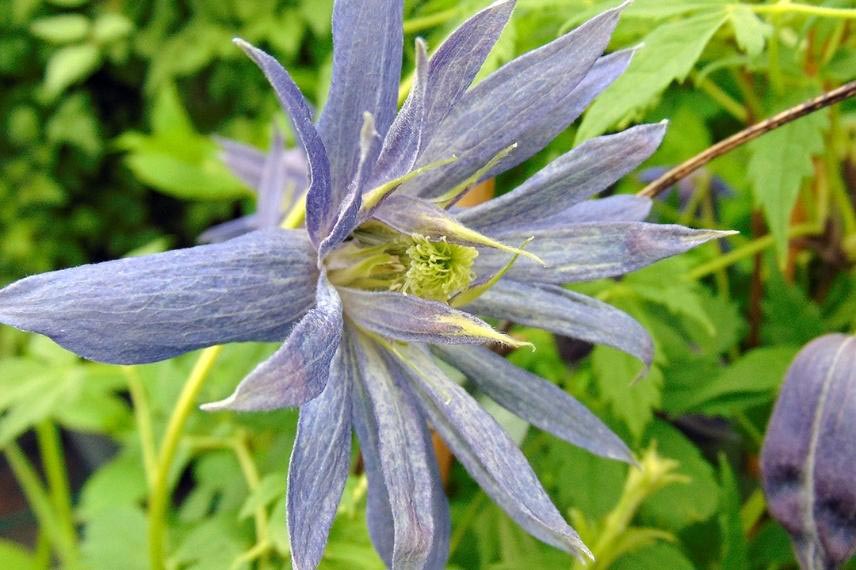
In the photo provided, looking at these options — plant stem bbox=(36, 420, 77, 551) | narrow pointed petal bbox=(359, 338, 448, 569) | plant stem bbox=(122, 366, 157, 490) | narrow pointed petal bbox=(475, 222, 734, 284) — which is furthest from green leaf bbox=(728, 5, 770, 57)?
plant stem bbox=(36, 420, 77, 551)

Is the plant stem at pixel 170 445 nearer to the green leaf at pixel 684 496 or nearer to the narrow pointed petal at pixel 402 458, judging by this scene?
the narrow pointed petal at pixel 402 458

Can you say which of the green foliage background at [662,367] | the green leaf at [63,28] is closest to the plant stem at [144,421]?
the green foliage background at [662,367]

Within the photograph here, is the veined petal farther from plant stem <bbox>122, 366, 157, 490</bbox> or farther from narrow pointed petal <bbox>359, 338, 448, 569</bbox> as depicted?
plant stem <bbox>122, 366, 157, 490</bbox>

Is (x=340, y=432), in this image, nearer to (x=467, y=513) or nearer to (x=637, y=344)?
(x=637, y=344)

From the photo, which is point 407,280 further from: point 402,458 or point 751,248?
point 751,248

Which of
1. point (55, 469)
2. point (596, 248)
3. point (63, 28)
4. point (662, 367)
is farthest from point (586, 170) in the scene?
point (63, 28)

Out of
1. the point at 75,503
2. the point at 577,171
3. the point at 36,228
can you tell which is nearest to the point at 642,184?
the point at 577,171
